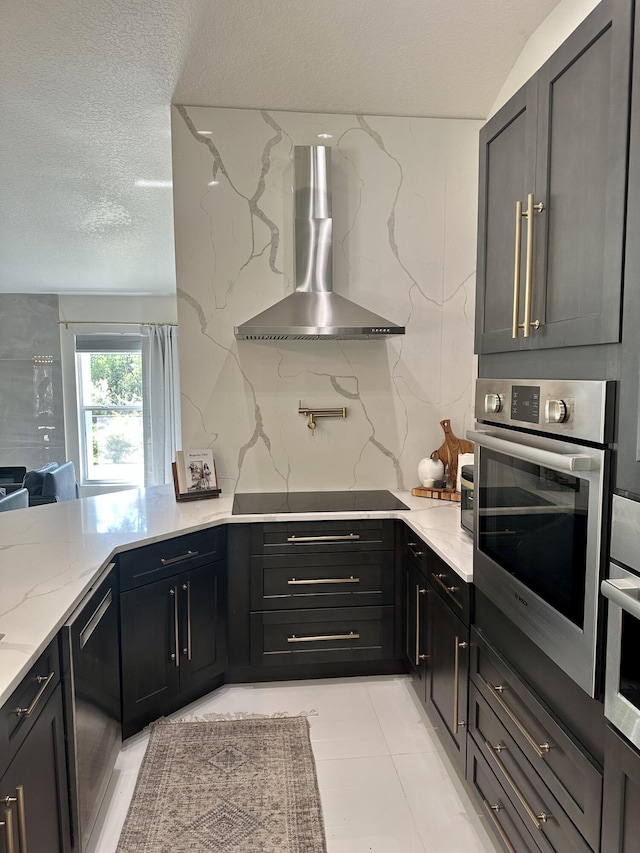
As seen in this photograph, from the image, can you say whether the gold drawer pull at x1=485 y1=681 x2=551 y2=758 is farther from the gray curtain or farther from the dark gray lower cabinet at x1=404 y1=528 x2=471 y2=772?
the gray curtain

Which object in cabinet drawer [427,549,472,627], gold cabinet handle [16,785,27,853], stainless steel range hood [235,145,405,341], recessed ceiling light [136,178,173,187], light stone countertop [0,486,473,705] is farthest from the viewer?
recessed ceiling light [136,178,173,187]

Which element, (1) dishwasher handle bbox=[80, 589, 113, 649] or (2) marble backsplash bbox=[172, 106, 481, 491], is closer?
(1) dishwasher handle bbox=[80, 589, 113, 649]

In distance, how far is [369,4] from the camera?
2312 millimetres

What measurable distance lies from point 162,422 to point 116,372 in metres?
0.81

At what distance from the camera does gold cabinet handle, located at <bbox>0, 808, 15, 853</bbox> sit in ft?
3.75

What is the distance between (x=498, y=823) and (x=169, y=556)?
1.44m

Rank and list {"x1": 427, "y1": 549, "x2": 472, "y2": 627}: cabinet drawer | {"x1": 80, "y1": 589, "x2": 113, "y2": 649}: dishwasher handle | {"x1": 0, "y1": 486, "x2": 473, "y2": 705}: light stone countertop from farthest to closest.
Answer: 1. {"x1": 427, "y1": 549, "x2": 472, "y2": 627}: cabinet drawer
2. {"x1": 80, "y1": 589, "x2": 113, "y2": 649}: dishwasher handle
3. {"x1": 0, "y1": 486, "x2": 473, "y2": 705}: light stone countertop

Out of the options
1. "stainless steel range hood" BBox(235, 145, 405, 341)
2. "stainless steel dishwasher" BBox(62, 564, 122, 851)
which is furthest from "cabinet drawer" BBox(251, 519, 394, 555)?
"stainless steel range hood" BBox(235, 145, 405, 341)

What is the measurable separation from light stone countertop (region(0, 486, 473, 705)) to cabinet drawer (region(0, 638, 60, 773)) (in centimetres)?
5

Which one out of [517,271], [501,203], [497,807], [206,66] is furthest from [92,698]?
[206,66]

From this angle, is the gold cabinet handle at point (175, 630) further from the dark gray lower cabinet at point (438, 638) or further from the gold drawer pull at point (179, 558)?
the dark gray lower cabinet at point (438, 638)

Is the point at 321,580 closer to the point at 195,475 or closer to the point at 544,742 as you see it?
the point at 195,475

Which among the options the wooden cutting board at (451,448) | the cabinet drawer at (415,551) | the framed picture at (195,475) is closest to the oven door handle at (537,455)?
the cabinet drawer at (415,551)

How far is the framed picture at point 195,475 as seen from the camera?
9.77 ft
